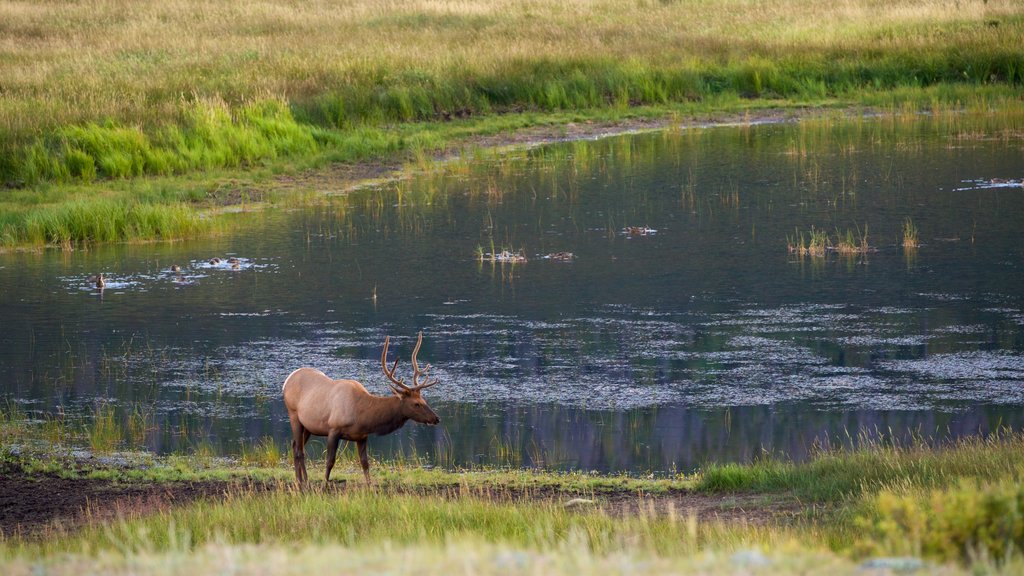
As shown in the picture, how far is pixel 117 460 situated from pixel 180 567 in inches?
298

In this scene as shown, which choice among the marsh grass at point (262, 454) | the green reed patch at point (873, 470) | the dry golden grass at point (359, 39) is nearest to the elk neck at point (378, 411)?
the marsh grass at point (262, 454)

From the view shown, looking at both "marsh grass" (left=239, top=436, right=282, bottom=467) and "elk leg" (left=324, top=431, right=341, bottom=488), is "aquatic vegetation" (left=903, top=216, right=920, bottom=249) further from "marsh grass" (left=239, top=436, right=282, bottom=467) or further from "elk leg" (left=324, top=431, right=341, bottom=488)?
"elk leg" (left=324, top=431, right=341, bottom=488)

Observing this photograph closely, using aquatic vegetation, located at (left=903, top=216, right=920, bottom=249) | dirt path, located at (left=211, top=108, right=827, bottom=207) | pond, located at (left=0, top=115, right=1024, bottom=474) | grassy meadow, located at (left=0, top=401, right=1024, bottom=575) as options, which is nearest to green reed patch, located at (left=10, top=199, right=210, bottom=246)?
pond, located at (left=0, top=115, right=1024, bottom=474)

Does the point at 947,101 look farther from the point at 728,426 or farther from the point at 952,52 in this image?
the point at 728,426

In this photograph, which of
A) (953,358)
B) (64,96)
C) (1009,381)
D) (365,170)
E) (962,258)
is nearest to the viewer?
(1009,381)

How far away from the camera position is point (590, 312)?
1823cm

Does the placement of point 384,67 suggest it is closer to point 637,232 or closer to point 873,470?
point 637,232

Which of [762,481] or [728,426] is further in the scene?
[728,426]

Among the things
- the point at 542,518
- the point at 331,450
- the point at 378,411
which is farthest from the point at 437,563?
the point at 331,450

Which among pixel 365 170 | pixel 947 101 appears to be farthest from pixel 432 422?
pixel 947 101

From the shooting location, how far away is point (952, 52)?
3803 cm

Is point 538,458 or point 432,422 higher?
point 432,422

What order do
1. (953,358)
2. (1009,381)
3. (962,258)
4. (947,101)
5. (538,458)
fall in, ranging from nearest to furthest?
(538,458), (1009,381), (953,358), (962,258), (947,101)

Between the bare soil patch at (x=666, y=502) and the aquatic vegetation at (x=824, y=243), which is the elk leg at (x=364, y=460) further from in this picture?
the aquatic vegetation at (x=824, y=243)
